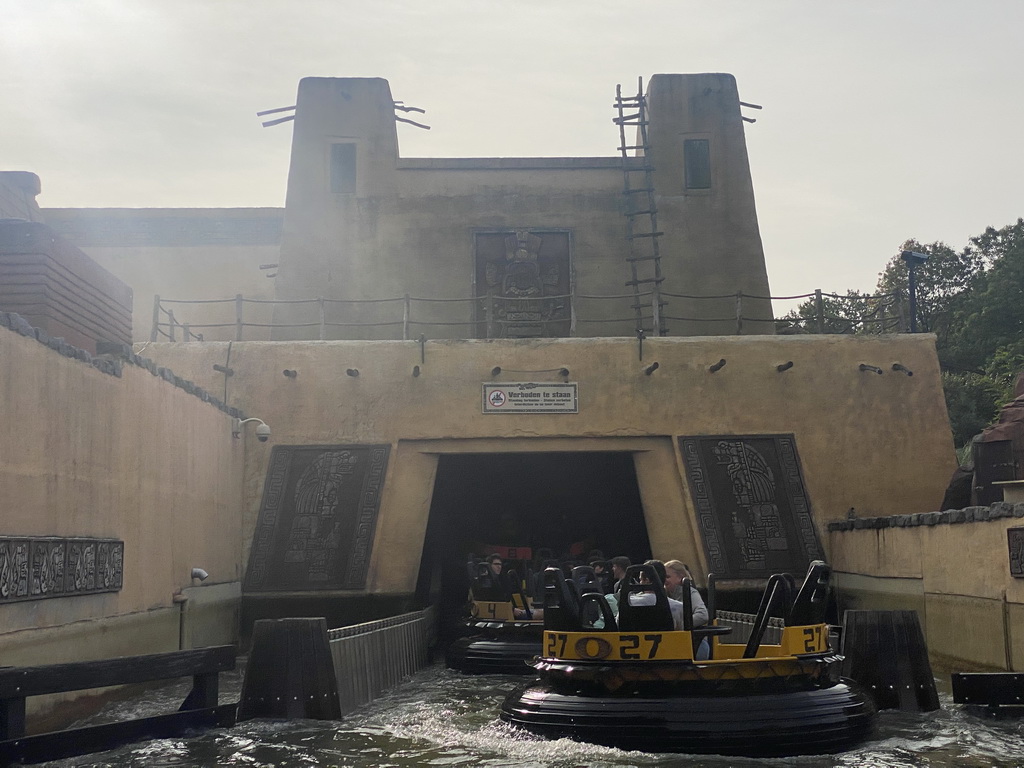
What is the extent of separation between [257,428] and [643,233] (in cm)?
1180

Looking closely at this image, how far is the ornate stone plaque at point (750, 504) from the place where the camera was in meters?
21.9

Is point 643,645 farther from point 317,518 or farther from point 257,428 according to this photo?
point 317,518

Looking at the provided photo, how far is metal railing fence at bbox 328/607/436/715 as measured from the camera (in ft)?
41.1

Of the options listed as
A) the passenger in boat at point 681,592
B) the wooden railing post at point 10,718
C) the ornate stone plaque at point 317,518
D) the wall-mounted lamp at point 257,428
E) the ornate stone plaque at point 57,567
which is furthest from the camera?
the ornate stone plaque at point 317,518

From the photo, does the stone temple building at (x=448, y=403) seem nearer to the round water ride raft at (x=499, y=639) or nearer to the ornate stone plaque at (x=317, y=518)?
the ornate stone plaque at (x=317, y=518)

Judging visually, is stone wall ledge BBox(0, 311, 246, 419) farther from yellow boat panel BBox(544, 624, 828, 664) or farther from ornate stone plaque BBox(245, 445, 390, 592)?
yellow boat panel BBox(544, 624, 828, 664)

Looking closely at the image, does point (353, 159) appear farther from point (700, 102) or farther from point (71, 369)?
point (71, 369)

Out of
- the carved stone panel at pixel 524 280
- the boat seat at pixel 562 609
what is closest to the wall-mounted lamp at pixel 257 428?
the carved stone panel at pixel 524 280

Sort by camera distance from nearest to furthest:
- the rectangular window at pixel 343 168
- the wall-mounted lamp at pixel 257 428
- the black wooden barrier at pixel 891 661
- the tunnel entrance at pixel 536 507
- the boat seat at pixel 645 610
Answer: the boat seat at pixel 645 610, the black wooden barrier at pixel 891 661, the wall-mounted lamp at pixel 257 428, the rectangular window at pixel 343 168, the tunnel entrance at pixel 536 507

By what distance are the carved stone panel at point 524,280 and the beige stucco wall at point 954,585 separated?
398 inches

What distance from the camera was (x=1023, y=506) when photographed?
13.8 meters

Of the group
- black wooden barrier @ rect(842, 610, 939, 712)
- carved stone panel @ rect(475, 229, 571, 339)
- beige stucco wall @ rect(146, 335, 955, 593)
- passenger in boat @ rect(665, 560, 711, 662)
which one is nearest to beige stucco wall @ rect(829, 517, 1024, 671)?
black wooden barrier @ rect(842, 610, 939, 712)

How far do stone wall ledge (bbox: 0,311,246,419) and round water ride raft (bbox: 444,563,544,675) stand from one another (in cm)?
586

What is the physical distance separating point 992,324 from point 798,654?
3500 centimetres
